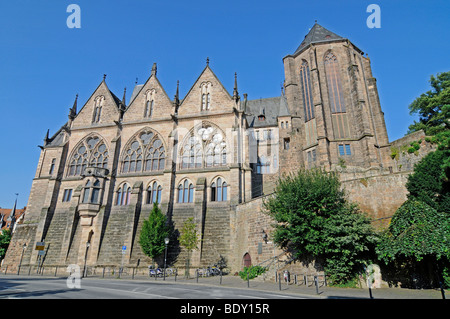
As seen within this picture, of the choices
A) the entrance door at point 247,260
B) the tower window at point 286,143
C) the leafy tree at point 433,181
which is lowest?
the entrance door at point 247,260

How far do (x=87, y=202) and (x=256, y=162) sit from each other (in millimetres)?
19658

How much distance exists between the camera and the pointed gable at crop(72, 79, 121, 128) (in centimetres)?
3272

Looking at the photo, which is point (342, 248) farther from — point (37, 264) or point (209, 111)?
point (37, 264)

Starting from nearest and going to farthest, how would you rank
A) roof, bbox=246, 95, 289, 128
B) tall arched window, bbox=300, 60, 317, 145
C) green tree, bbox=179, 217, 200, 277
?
green tree, bbox=179, 217, 200, 277 < tall arched window, bbox=300, 60, 317, 145 < roof, bbox=246, 95, 289, 128

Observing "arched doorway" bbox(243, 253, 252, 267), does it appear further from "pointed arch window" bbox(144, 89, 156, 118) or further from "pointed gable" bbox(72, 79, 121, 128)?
"pointed gable" bbox(72, 79, 121, 128)

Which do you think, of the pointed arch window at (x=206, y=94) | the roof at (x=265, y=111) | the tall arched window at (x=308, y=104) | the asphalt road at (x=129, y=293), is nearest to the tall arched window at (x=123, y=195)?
the pointed arch window at (x=206, y=94)

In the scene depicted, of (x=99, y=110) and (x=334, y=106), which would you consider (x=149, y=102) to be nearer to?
(x=99, y=110)

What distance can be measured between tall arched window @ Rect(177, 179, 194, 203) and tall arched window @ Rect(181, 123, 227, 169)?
2.01 metres

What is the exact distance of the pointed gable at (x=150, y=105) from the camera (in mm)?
31312

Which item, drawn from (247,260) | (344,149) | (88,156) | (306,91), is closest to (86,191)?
(88,156)

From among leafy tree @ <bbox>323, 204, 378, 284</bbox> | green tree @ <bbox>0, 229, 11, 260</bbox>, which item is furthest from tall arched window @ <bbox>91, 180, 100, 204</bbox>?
green tree @ <bbox>0, 229, 11, 260</bbox>

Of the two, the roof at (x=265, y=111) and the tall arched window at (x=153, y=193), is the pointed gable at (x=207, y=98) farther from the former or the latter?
the tall arched window at (x=153, y=193)

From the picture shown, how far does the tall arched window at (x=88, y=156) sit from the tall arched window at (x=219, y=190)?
43.4ft
